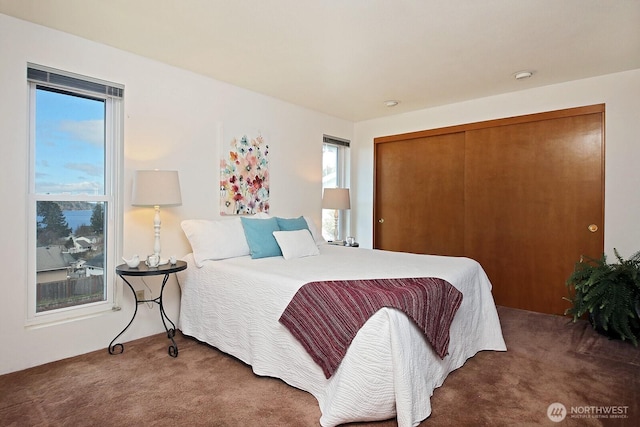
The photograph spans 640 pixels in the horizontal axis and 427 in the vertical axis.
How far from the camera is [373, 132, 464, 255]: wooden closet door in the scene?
14.2ft

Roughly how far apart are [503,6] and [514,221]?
237cm

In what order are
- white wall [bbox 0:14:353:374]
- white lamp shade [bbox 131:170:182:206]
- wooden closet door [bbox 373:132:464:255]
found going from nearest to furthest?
white wall [bbox 0:14:353:374] < white lamp shade [bbox 131:170:182:206] < wooden closet door [bbox 373:132:464:255]

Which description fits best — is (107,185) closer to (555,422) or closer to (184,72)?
(184,72)

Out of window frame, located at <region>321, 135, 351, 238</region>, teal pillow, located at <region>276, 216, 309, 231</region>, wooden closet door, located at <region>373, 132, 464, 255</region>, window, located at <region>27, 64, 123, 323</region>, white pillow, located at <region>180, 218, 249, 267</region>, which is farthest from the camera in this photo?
window frame, located at <region>321, 135, 351, 238</region>

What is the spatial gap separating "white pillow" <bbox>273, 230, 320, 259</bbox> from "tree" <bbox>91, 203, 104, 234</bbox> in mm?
1361

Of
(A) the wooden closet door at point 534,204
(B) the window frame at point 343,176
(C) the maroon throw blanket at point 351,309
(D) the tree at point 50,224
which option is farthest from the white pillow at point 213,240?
(A) the wooden closet door at point 534,204

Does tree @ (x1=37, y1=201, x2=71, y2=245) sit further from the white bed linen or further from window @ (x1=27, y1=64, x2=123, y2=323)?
the white bed linen

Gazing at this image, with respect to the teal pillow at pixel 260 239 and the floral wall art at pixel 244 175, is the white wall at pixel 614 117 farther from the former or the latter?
the teal pillow at pixel 260 239

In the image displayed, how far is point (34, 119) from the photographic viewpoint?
2498 millimetres

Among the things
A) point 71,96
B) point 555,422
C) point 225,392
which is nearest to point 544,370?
point 555,422

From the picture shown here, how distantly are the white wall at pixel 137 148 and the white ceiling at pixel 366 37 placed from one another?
0.51 feet

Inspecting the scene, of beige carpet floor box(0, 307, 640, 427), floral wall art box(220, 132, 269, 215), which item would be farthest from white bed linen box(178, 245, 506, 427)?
floral wall art box(220, 132, 269, 215)

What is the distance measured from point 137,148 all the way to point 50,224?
0.82 metres

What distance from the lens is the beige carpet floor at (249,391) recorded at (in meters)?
1.86
